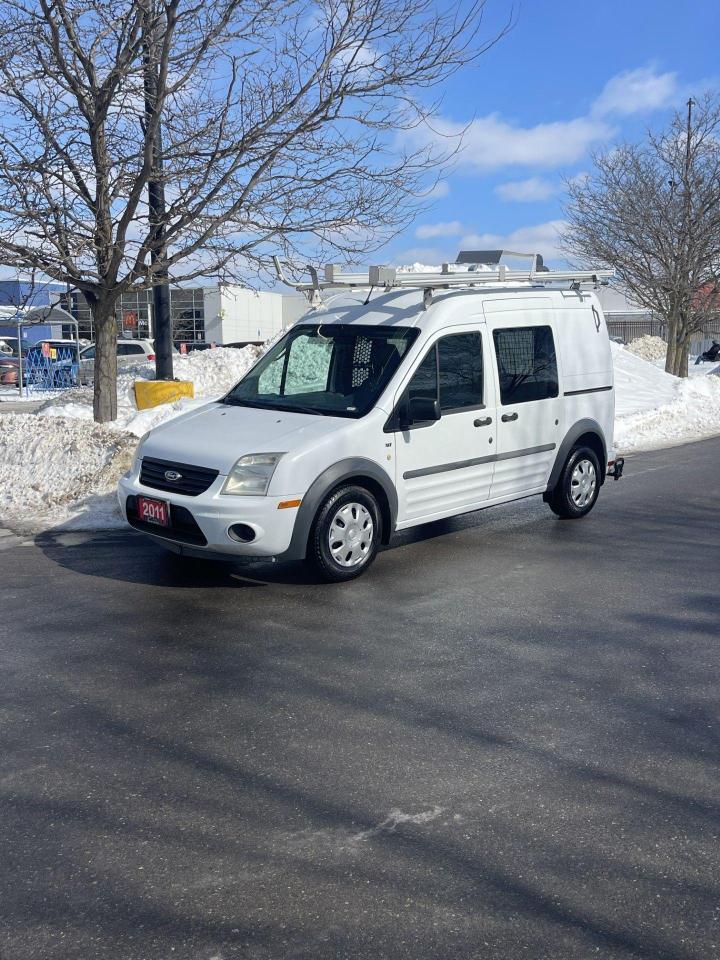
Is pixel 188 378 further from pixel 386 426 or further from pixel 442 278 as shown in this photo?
pixel 386 426

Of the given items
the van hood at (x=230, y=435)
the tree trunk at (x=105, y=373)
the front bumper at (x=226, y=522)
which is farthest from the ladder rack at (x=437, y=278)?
the tree trunk at (x=105, y=373)

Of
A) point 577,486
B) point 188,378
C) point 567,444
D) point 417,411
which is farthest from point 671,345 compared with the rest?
point 417,411

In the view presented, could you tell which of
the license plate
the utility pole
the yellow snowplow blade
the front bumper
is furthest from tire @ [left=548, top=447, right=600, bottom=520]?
the yellow snowplow blade

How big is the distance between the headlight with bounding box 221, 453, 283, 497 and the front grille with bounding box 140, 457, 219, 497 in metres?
0.15

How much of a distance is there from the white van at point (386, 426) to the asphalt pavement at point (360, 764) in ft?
1.73

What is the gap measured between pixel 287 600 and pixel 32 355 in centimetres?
2625

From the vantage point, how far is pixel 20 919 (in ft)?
10.0

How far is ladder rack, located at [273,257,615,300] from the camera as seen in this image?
25.7ft

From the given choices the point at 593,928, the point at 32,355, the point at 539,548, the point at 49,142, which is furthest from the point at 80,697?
the point at 32,355

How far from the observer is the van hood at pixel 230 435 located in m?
6.63

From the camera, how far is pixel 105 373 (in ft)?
43.1

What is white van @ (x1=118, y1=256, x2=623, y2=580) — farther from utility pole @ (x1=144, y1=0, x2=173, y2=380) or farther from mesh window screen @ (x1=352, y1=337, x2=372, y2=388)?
utility pole @ (x1=144, y1=0, x2=173, y2=380)

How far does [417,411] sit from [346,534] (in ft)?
3.51

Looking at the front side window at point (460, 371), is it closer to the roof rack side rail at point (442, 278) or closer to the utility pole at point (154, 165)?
the roof rack side rail at point (442, 278)
